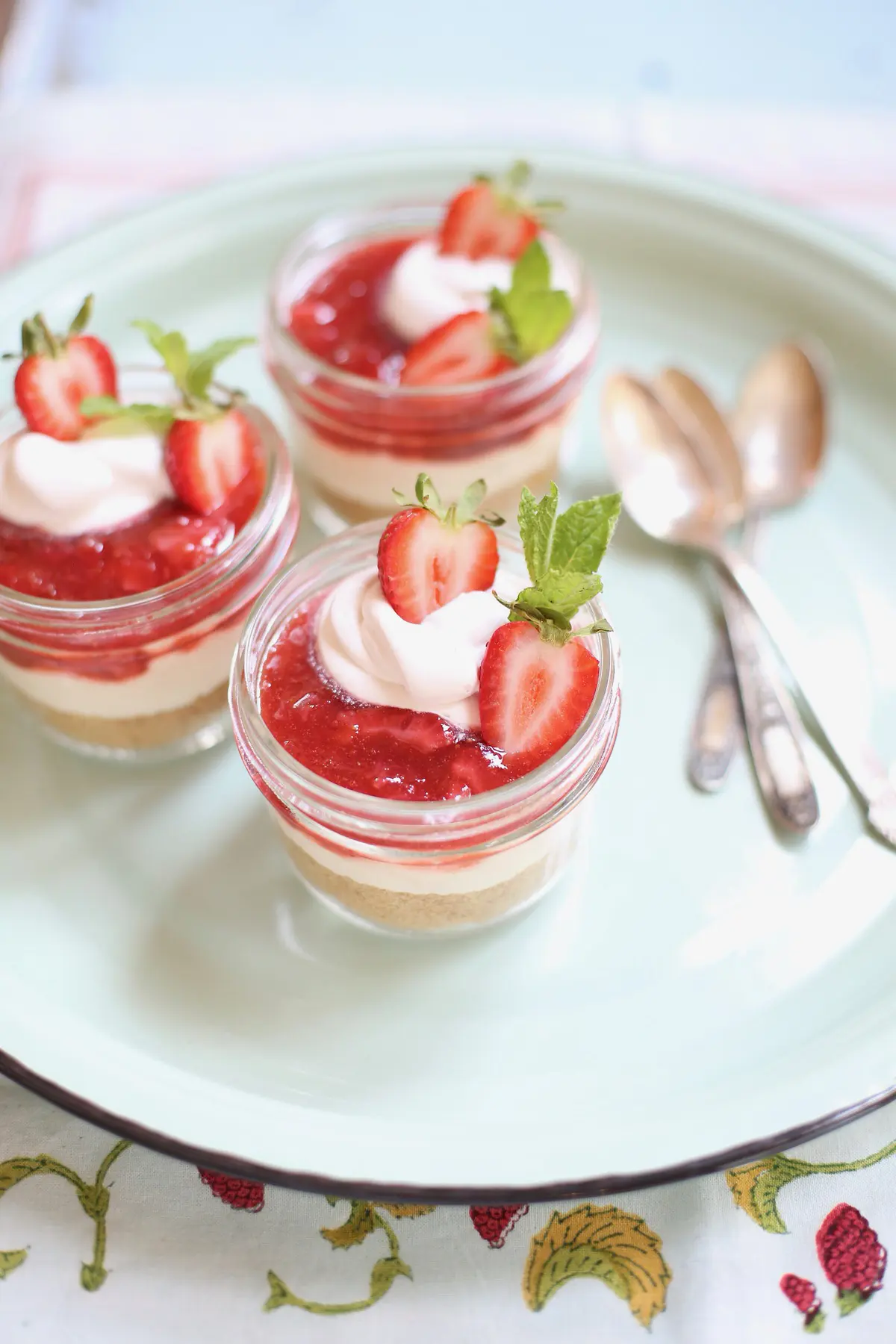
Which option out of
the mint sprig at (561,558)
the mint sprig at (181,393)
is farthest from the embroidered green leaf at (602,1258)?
the mint sprig at (181,393)

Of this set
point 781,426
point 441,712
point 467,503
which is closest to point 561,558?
point 467,503

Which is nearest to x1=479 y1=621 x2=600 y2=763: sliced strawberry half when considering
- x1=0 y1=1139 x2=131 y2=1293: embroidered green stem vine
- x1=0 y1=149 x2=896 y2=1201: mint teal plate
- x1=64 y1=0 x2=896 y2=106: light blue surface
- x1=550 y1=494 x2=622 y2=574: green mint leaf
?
x1=550 y1=494 x2=622 y2=574: green mint leaf

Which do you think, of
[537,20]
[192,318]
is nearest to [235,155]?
[192,318]

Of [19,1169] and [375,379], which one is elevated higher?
[375,379]

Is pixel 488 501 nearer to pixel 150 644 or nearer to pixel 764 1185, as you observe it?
pixel 150 644

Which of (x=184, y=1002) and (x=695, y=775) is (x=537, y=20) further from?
(x=184, y=1002)

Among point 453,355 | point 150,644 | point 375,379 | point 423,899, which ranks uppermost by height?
point 453,355
